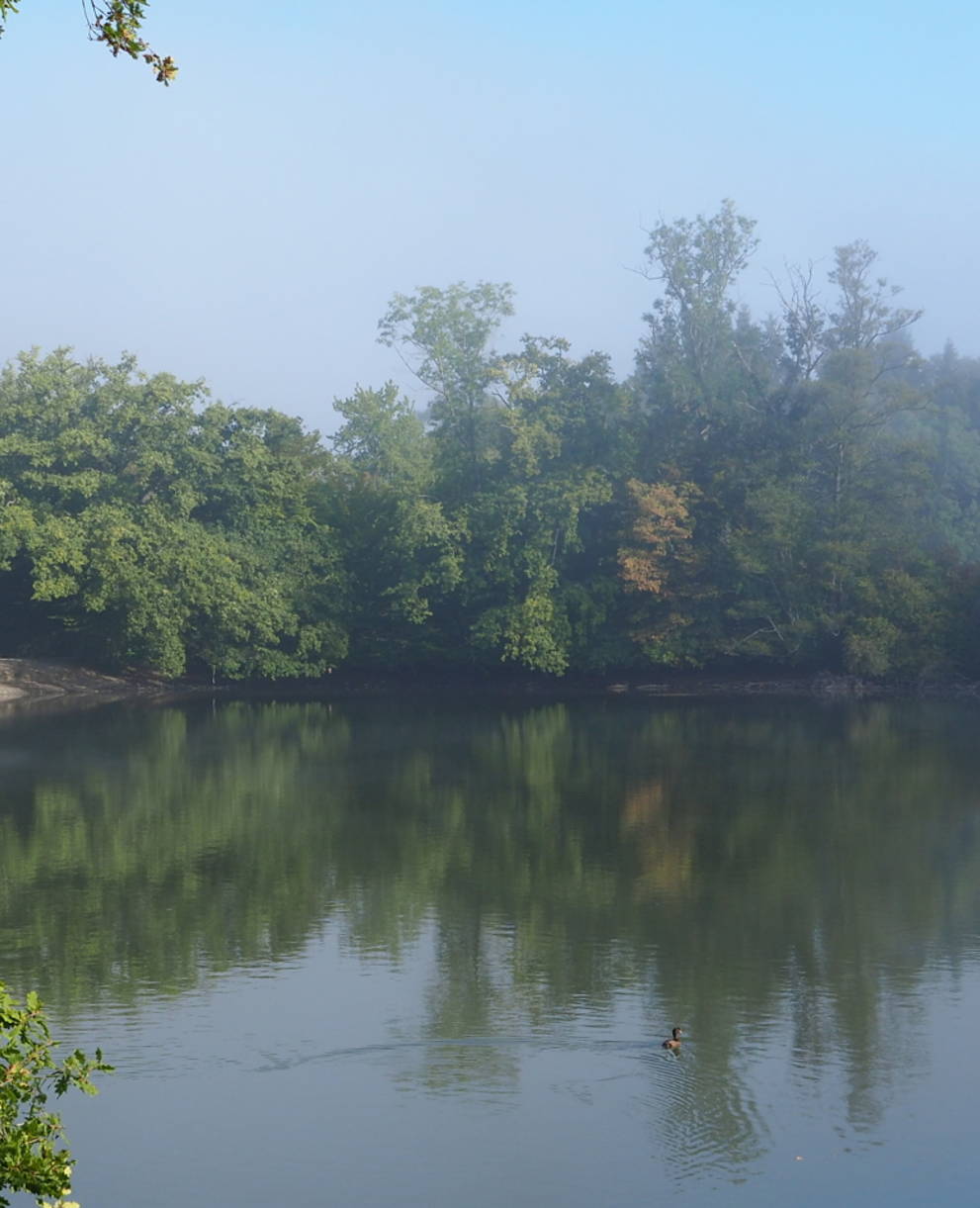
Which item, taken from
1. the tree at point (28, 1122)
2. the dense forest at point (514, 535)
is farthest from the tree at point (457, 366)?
the tree at point (28, 1122)

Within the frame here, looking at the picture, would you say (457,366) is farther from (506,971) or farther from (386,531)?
(506,971)

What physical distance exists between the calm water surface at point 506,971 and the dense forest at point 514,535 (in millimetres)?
10399

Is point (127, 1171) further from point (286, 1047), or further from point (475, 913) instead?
point (475, 913)

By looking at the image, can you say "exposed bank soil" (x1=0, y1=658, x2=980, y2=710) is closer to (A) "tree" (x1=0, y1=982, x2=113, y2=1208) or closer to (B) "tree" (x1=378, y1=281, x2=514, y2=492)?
(B) "tree" (x1=378, y1=281, x2=514, y2=492)

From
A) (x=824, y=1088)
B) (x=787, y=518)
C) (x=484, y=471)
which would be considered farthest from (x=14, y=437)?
(x=824, y=1088)

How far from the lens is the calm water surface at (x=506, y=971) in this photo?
9.25 m

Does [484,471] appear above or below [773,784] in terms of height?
above

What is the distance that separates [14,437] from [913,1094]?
3095cm

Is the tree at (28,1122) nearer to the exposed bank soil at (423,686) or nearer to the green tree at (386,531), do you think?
the exposed bank soil at (423,686)

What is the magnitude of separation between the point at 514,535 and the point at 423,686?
4.84 m

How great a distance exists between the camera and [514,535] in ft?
125

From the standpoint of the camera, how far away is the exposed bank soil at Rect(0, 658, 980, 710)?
→ 3588cm

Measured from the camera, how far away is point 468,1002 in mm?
12094

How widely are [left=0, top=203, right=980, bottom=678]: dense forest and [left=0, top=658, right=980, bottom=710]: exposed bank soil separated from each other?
56cm
